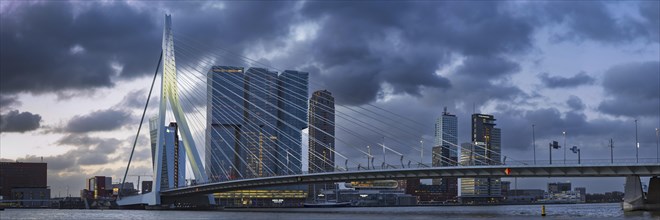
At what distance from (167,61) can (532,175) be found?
44101 mm

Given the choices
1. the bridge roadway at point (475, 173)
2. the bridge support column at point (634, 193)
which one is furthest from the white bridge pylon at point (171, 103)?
the bridge support column at point (634, 193)

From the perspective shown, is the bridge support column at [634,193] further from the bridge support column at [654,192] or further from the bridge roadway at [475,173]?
the bridge roadway at [475,173]

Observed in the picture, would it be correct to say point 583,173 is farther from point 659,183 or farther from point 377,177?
point 377,177

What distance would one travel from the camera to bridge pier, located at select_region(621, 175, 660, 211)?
80188mm

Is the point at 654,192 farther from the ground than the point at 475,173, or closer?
closer

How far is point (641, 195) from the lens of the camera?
8050cm

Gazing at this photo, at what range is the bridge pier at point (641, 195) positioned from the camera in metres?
80.2

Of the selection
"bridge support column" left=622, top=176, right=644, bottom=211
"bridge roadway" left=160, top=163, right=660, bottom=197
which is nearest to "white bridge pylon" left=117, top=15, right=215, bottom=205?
"bridge roadway" left=160, top=163, right=660, bottom=197

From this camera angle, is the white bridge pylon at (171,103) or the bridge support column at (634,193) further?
the white bridge pylon at (171,103)

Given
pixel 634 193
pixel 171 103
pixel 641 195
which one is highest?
pixel 171 103

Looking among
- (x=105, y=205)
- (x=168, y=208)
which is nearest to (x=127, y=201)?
(x=168, y=208)

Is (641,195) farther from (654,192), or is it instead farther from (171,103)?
(171,103)

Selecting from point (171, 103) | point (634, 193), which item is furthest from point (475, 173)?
point (171, 103)

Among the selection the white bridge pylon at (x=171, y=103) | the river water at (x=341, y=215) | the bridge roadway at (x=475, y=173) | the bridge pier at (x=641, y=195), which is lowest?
the river water at (x=341, y=215)
